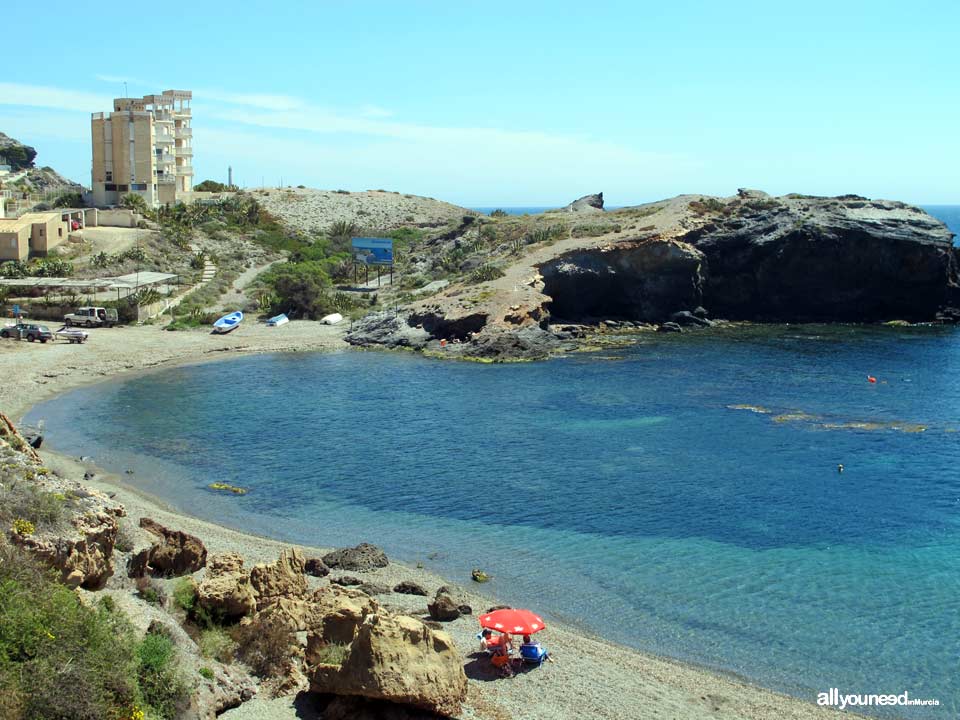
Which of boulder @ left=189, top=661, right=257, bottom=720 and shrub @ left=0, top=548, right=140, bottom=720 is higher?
shrub @ left=0, top=548, right=140, bottom=720

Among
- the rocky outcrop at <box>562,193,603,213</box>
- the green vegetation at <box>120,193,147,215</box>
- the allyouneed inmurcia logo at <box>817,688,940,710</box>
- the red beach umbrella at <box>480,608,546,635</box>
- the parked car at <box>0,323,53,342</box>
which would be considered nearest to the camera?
the allyouneed inmurcia logo at <box>817,688,940,710</box>

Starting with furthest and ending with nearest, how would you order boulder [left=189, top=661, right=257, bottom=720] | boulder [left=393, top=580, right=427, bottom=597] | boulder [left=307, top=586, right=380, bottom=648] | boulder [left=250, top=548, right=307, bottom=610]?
boulder [left=393, top=580, right=427, bottom=597] → boulder [left=250, top=548, right=307, bottom=610] → boulder [left=307, top=586, right=380, bottom=648] → boulder [left=189, top=661, right=257, bottom=720]

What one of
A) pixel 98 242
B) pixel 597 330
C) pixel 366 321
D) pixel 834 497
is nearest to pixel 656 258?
pixel 597 330

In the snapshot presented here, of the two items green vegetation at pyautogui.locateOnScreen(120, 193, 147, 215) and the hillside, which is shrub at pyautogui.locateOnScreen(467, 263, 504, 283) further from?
the hillside

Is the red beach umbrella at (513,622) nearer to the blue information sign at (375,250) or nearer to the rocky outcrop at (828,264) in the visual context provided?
the rocky outcrop at (828,264)

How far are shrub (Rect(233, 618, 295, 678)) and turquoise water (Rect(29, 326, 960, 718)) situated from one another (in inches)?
326

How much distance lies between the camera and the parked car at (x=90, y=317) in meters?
65.6

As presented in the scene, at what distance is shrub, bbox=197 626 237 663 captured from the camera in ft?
62.9

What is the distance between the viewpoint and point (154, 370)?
57.7 meters

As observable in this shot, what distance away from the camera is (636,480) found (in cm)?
3669

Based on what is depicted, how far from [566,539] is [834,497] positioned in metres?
11.2

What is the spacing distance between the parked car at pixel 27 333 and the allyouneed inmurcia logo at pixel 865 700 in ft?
176

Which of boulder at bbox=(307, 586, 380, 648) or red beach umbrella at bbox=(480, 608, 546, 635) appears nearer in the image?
boulder at bbox=(307, 586, 380, 648)

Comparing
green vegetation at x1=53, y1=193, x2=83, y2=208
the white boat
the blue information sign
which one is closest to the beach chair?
the white boat
